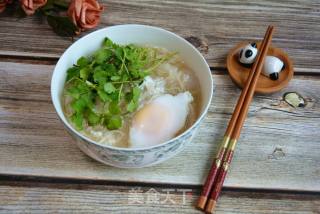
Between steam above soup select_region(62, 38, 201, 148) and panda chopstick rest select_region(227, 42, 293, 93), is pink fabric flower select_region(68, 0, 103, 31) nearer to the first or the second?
steam above soup select_region(62, 38, 201, 148)

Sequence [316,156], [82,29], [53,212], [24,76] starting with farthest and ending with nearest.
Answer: [82,29], [24,76], [316,156], [53,212]

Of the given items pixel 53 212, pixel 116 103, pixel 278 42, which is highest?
pixel 278 42

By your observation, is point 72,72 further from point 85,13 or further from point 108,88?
point 85,13

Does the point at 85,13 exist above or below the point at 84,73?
above

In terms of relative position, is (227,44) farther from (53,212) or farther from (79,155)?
(53,212)

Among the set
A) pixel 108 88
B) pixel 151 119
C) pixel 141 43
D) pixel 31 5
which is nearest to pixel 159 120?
pixel 151 119

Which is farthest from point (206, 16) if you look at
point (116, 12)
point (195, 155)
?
point (195, 155)
